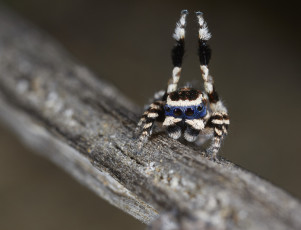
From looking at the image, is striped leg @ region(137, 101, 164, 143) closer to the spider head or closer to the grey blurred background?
the spider head

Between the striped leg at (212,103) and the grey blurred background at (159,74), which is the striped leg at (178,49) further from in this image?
the grey blurred background at (159,74)

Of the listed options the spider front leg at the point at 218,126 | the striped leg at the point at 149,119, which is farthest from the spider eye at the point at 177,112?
the spider front leg at the point at 218,126

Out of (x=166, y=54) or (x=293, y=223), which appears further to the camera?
(x=166, y=54)

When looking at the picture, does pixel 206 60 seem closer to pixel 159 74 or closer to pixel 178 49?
pixel 178 49

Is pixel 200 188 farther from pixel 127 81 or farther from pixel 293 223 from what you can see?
pixel 127 81

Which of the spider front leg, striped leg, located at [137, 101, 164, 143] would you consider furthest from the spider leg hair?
striped leg, located at [137, 101, 164, 143]

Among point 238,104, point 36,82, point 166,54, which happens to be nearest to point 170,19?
point 166,54
